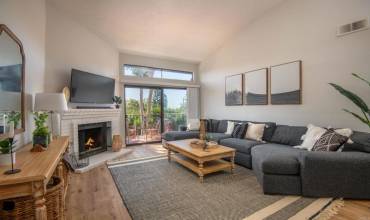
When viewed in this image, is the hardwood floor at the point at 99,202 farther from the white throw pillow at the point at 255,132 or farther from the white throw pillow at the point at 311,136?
→ the white throw pillow at the point at 255,132

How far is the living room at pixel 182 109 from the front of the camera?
2094 millimetres

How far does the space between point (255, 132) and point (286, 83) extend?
1.27 m

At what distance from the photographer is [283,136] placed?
3814 mm

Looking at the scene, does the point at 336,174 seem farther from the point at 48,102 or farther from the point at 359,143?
the point at 48,102

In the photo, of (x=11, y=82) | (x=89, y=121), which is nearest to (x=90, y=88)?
(x=89, y=121)

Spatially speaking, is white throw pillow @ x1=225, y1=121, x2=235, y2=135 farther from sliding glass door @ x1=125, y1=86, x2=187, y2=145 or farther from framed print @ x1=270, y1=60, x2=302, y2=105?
sliding glass door @ x1=125, y1=86, x2=187, y2=145

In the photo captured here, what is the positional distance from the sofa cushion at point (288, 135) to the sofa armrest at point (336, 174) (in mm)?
1141

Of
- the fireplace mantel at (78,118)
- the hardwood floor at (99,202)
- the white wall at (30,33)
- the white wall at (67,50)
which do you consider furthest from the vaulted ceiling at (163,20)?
the hardwood floor at (99,202)

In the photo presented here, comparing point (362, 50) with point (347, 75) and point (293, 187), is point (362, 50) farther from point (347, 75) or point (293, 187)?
point (293, 187)

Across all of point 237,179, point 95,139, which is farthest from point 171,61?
point 237,179

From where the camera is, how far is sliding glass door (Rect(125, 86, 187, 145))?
5.81m

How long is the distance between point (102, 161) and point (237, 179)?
284 centimetres

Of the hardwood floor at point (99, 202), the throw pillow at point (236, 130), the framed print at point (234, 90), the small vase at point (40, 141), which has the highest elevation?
the framed print at point (234, 90)

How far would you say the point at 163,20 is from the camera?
14.2ft
